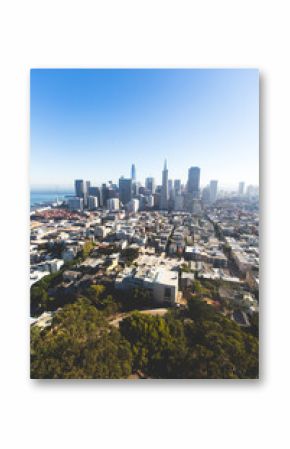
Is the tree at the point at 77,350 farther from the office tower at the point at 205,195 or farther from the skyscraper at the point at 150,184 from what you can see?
the office tower at the point at 205,195

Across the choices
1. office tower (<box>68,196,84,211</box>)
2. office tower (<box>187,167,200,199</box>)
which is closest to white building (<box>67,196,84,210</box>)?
office tower (<box>68,196,84,211</box>)

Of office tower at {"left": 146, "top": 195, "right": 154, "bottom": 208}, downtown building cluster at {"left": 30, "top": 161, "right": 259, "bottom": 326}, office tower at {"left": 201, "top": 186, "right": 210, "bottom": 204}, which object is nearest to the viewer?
downtown building cluster at {"left": 30, "top": 161, "right": 259, "bottom": 326}

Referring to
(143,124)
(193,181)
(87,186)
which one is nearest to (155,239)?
(193,181)

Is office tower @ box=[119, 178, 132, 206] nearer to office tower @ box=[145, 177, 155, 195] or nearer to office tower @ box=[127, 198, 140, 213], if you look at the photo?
office tower @ box=[127, 198, 140, 213]

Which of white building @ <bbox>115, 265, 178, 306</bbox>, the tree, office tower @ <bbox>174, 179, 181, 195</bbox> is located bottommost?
the tree

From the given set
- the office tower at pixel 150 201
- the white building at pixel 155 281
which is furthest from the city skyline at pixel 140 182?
the white building at pixel 155 281
